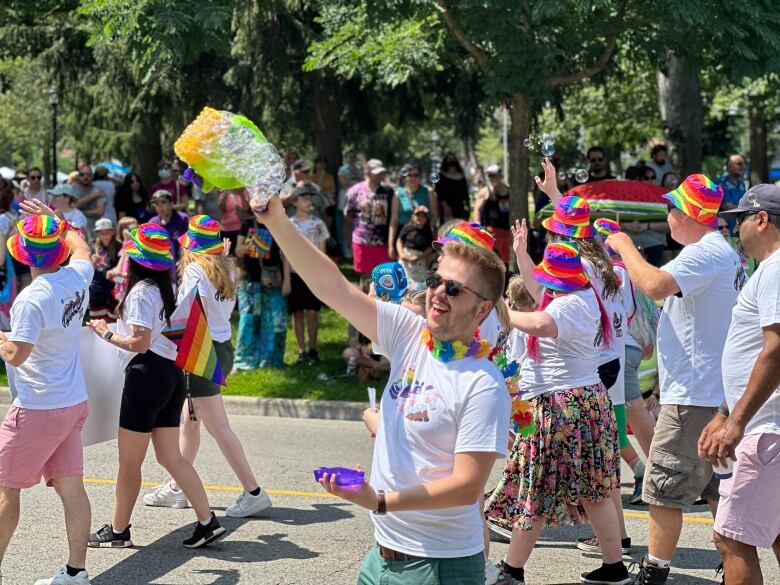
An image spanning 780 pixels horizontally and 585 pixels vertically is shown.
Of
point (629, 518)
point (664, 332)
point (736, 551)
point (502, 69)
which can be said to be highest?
point (502, 69)

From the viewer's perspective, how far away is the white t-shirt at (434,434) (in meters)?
3.70

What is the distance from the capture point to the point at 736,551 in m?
4.88

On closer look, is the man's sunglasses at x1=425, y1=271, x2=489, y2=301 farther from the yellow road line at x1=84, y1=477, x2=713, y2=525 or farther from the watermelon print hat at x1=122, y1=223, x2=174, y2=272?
the yellow road line at x1=84, y1=477, x2=713, y2=525

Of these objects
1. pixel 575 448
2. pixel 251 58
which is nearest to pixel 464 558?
pixel 575 448

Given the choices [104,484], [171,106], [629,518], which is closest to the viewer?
[629,518]

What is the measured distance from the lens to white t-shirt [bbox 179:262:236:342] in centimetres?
729

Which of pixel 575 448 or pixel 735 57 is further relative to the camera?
pixel 735 57

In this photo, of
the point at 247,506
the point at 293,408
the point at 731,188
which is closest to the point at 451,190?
the point at 731,188

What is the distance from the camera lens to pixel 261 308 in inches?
504

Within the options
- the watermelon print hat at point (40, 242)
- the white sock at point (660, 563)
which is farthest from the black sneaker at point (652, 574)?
the watermelon print hat at point (40, 242)

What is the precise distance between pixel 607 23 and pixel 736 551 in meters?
8.82

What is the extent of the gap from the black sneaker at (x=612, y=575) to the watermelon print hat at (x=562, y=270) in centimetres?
148

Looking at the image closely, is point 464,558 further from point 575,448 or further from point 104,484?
point 104,484

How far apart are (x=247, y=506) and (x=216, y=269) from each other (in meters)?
1.52
